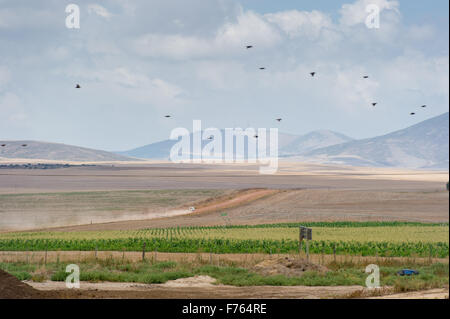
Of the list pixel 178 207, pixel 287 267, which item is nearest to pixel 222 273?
pixel 287 267

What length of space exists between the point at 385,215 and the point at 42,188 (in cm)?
7818

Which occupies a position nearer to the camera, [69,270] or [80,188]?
[69,270]

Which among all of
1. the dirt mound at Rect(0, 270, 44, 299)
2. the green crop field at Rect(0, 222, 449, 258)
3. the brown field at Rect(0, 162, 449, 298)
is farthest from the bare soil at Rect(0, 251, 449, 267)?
the dirt mound at Rect(0, 270, 44, 299)

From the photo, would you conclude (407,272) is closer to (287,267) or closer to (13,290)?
(287,267)

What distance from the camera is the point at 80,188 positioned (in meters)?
156

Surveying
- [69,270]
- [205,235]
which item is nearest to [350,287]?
[69,270]

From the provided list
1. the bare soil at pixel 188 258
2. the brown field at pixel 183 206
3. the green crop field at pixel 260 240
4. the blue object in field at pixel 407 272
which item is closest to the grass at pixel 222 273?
the blue object in field at pixel 407 272

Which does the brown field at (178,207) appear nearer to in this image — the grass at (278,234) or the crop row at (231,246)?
the crop row at (231,246)

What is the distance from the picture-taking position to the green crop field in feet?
192

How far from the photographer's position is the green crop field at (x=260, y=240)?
192 feet

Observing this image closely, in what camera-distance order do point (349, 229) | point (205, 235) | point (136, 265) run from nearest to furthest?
point (136, 265) < point (205, 235) < point (349, 229)

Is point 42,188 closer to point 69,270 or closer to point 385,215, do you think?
point 385,215

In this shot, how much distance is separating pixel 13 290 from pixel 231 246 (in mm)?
32525

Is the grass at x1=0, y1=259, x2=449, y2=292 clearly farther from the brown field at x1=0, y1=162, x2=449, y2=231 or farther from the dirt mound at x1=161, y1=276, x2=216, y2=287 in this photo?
the brown field at x1=0, y1=162, x2=449, y2=231
